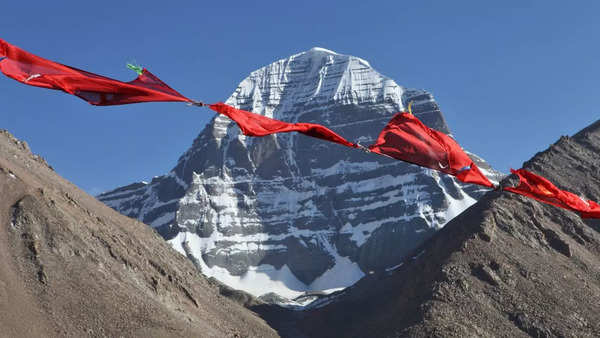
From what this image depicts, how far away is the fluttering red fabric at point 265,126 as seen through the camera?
23594 mm

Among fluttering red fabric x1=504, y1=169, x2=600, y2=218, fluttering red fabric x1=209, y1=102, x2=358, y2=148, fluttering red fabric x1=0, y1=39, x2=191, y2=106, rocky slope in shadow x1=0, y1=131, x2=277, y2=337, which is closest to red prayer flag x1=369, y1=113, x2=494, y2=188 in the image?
fluttering red fabric x1=504, y1=169, x2=600, y2=218

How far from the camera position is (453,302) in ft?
327

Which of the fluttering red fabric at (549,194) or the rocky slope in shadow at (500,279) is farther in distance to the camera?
the rocky slope in shadow at (500,279)

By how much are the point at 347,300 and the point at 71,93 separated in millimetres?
128219

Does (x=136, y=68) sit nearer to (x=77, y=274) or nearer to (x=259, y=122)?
(x=259, y=122)

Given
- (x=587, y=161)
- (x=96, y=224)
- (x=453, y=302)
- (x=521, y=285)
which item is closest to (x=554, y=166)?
(x=587, y=161)

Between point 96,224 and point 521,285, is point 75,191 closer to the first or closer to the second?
point 96,224

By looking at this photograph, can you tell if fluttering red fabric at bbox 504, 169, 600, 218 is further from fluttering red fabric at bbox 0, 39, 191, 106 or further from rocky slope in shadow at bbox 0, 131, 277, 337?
rocky slope in shadow at bbox 0, 131, 277, 337

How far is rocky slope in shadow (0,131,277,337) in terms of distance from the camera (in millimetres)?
76375

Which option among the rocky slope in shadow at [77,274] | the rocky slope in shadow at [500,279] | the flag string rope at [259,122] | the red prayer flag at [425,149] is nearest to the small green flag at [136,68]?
the flag string rope at [259,122]

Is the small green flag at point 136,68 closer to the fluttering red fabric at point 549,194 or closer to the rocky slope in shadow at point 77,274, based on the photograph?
the fluttering red fabric at point 549,194

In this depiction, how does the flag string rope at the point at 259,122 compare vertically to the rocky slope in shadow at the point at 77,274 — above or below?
below

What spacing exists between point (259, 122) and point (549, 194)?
9816 millimetres

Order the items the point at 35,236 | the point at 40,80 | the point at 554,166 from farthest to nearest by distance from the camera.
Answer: the point at 554,166 → the point at 35,236 → the point at 40,80
